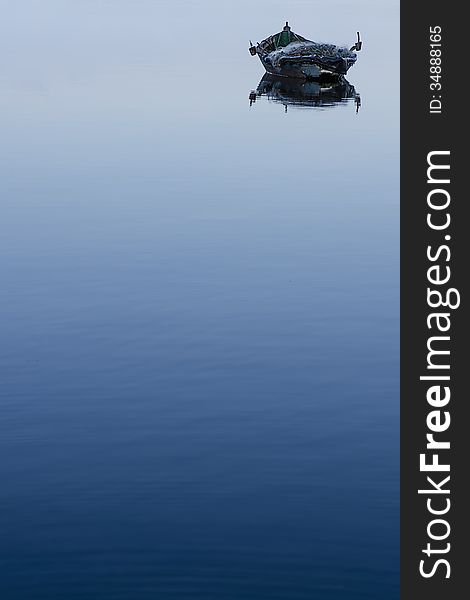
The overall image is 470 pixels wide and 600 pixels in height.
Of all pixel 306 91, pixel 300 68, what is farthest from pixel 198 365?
pixel 300 68

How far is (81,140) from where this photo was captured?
10006 centimetres

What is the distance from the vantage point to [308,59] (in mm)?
150875

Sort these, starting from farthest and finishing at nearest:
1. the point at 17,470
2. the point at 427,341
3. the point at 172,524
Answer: the point at 17,470 < the point at 172,524 < the point at 427,341

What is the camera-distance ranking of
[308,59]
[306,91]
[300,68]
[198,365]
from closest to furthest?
[198,365]
[306,91]
[308,59]
[300,68]

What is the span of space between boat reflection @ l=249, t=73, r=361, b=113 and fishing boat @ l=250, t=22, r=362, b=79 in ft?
2.60

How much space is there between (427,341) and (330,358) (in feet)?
75.5

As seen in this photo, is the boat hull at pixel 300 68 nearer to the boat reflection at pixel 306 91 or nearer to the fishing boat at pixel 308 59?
the fishing boat at pixel 308 59

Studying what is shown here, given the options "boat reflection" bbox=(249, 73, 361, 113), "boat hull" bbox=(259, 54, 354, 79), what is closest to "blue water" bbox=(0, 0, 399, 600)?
"boat reflection" bbox=(249, 73, 361, 113)

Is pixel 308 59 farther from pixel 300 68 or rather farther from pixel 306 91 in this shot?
pixel 306 91

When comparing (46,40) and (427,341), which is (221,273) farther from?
(46,40)

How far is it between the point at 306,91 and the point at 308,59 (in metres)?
6.80

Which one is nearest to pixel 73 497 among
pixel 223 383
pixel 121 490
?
pixel 121 490

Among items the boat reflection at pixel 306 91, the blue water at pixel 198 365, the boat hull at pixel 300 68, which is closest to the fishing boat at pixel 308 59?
the boat hull at pixel 300 68

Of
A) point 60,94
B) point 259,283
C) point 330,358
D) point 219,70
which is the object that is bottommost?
point 330,358
